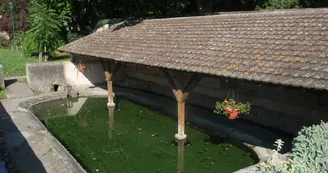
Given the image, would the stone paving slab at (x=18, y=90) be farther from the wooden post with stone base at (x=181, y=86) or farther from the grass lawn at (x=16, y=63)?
the wooden post with stone base at (x=181, y=86)

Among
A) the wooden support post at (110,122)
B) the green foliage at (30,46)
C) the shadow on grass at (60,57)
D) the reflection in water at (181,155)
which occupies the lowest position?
the reflection in water at (181,155)

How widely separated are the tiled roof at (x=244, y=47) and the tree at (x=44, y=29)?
6.11 metres

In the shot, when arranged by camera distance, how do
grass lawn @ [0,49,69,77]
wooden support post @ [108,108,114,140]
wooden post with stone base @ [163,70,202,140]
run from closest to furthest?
wooden post with stone base @ [163,70,202,140] → wooden support post @ [108,108,114,140] → grass lawn @ [0,49,69,77]

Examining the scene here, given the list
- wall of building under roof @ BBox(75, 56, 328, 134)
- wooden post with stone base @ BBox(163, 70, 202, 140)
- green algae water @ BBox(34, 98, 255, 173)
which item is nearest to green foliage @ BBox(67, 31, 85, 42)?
green algae water @ BBox(34, 98, 255, 173)

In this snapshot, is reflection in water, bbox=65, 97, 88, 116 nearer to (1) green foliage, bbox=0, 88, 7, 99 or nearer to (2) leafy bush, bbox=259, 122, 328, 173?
(1) green foliage, bbox=0, 88, 7, 99

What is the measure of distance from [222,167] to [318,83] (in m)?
3.05

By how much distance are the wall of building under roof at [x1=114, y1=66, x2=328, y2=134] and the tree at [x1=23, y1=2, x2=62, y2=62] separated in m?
8.85

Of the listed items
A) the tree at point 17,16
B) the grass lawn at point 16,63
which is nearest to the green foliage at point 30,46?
the grass lawn at point 16,63

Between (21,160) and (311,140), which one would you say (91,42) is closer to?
(21,160)

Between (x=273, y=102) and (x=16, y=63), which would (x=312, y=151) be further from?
(x=16, y=63)

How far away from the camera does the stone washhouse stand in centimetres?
605

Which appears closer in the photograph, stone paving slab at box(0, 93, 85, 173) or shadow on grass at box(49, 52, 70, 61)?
stone paving slab at box(0, 93, 85, 173)

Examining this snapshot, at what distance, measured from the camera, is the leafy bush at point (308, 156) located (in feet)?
12.3

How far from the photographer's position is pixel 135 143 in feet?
29.4
